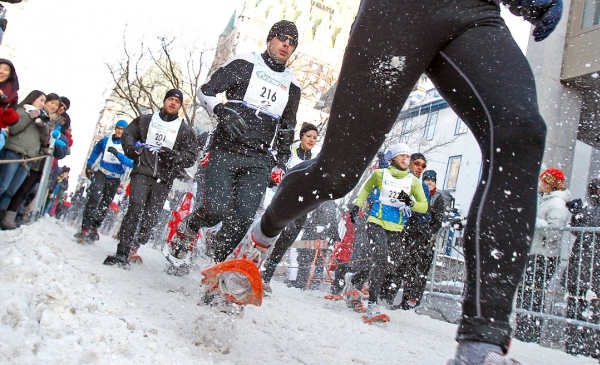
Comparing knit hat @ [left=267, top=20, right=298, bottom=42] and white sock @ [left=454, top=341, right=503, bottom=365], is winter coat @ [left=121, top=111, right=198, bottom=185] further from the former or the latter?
white sock @ [left=454, top=341, right=503, bottom=365]

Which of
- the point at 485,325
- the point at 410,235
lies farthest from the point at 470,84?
the point at 410,235

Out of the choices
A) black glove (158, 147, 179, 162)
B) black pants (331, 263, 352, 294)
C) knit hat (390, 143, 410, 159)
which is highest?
knit hat (390, 143, 410, 159)

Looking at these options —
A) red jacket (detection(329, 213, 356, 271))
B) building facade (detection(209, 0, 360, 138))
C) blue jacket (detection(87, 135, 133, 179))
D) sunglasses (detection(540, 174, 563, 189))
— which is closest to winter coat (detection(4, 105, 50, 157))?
blue jacket (detection(87, 135, 133, 179))

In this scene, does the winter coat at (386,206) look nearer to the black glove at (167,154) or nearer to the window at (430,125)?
the black glove at (167,154)

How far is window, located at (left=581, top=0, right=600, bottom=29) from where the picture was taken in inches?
437

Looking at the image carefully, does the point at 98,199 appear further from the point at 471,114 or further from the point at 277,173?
the point at 471,114

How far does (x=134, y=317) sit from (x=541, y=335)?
489cm

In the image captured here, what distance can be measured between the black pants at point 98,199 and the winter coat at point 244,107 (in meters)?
3.92

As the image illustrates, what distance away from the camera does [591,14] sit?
11227mm

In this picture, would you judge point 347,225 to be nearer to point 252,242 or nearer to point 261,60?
point 261,60

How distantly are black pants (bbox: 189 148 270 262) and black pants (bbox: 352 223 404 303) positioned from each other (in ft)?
6.10

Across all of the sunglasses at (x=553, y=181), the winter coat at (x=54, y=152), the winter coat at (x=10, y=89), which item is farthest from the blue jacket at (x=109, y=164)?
the sunglasses at (x=553, y=181)

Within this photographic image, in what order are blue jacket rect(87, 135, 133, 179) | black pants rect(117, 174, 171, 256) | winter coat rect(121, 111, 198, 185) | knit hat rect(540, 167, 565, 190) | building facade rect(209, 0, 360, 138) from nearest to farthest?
black pants rect(117, 174, 171, 256), winter coat rect(121, 111, 198, 185), knit hat rect(540, 167, 565, 190), blue jacket rect(87, 135, 133, 179), building facade rect(209, 0, 360, 138)

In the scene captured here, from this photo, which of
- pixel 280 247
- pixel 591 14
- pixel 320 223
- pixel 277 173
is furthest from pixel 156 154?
pixel 591 14
